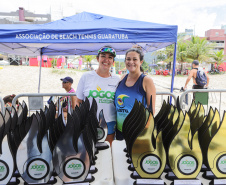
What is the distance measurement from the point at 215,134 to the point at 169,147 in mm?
213

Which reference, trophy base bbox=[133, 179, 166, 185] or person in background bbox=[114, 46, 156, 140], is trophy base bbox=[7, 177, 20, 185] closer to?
trophy base bbox=[133, 179, 166, 185]

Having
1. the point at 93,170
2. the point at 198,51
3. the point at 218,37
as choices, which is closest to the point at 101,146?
the point at 93,170

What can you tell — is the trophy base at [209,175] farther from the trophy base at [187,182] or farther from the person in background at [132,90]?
the person in background at [132,90]

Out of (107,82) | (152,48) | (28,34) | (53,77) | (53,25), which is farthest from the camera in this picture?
(53,77)

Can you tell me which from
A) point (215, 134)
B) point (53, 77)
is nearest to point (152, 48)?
point (215, 134)

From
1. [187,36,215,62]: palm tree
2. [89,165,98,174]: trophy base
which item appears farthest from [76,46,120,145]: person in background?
[187,36,215,62]: palm tree

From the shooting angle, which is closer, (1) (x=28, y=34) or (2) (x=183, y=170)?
(2) (x=183, y=170)

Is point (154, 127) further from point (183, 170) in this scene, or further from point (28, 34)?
point (28, 34)

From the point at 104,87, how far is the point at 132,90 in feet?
1.02

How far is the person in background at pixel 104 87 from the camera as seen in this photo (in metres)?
1.87

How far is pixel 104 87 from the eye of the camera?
1.90m

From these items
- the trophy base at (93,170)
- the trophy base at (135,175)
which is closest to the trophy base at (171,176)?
the trophy base at (135,175)

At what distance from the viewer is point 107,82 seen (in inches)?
75.7

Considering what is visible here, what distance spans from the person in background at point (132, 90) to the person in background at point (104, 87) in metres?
0.09
